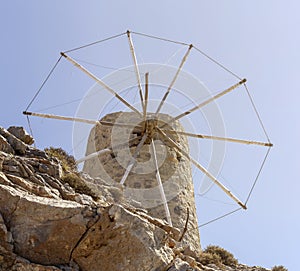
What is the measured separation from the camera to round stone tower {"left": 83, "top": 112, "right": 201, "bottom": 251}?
11.2 m

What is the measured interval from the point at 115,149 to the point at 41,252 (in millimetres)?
7370

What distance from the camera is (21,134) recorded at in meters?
7.45

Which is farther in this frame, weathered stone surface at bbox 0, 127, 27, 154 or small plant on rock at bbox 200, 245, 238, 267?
small plant on rock at bbox 200, 245, 238, 267

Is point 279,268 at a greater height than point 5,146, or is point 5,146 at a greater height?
Result: point 279,268

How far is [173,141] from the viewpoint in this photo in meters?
12.4

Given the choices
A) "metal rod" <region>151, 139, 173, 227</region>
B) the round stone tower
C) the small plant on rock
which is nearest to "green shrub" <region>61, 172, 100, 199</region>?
the small plant on rock

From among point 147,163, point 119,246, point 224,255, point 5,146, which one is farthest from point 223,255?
point 5,146

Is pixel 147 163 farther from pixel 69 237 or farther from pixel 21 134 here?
pixel 69 237

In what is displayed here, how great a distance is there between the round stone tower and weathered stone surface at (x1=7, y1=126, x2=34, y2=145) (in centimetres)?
382

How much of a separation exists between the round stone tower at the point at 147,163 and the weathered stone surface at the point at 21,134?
382 centimetres

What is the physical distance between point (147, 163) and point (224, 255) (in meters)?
3.76

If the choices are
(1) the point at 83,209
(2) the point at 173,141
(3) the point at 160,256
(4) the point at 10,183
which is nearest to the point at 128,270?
(3) the point at 160,256

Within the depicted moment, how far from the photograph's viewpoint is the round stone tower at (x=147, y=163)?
11.2m

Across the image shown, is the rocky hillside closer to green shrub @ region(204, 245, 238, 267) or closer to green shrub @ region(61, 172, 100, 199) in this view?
green shrub @ region(61, 172, 100, 199)
